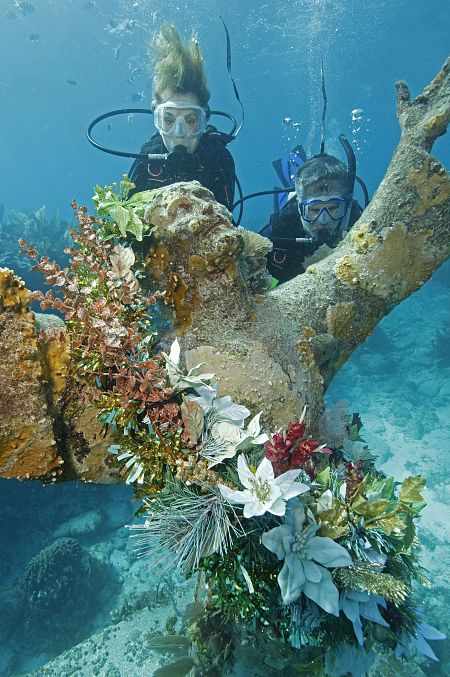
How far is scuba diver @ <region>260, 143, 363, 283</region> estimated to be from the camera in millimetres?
4887

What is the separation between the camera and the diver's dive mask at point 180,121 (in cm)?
650

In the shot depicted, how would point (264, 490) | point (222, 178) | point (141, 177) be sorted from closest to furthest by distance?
point (264, 490) < point (141, 177) < point (222, 178)

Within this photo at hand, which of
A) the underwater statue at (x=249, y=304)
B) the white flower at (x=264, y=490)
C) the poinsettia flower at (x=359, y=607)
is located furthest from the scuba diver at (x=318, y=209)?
the poinsettia flower at (x=359, y=607)

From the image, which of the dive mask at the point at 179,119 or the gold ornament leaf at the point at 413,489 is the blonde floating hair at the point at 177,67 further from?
the gold ornament leaf at the point at 413,489

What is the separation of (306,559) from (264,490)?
43 centimetres

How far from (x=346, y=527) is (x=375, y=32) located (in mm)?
51615

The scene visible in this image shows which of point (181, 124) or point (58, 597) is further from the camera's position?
point (58, 597)

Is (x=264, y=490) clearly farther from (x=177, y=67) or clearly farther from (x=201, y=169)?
(x=177, y=67)

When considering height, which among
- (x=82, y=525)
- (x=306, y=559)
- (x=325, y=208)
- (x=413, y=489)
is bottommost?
(x=82, y=525)

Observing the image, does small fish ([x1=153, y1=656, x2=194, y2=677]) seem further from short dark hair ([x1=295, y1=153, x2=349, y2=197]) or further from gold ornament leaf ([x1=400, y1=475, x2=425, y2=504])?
short dark hair ([x1=295, y1=153, x2=349, y2=197])

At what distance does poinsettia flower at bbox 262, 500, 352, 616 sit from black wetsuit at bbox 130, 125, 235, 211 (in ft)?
18.6

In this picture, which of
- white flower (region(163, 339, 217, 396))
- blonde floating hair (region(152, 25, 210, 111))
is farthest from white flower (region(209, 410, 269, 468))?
blonde floating hair (region(152, 25, 210, 111))

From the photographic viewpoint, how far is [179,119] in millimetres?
6516

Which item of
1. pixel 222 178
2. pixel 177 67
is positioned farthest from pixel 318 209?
pixel 177 67
